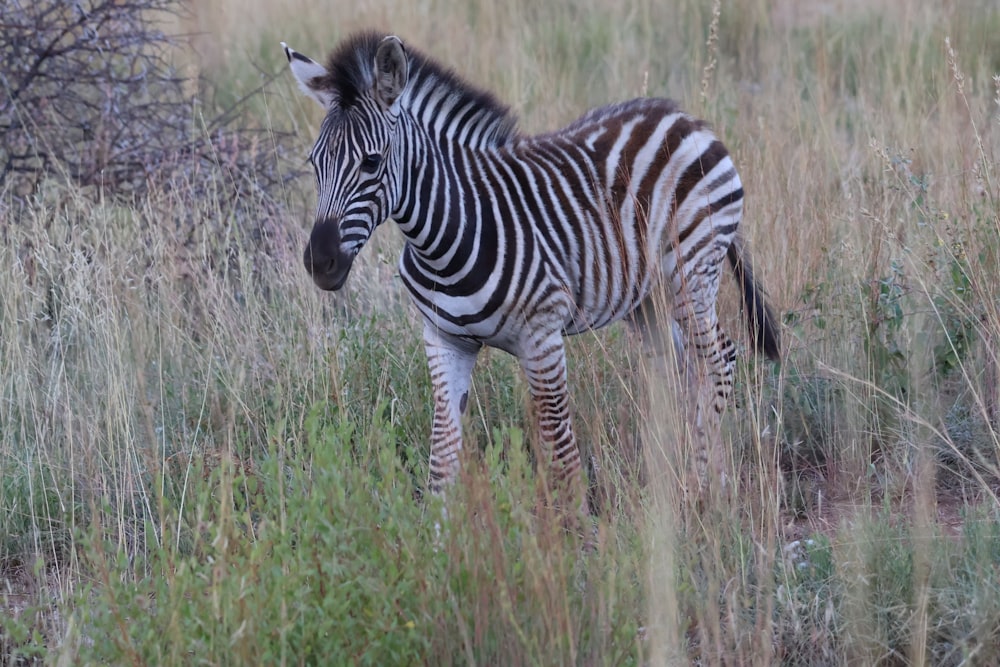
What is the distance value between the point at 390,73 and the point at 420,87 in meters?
0.29

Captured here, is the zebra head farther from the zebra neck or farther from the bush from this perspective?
the bush

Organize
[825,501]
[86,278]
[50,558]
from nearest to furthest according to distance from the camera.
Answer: [50,558] < [825,501] < [86,278]

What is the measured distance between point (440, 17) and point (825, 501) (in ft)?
24.0

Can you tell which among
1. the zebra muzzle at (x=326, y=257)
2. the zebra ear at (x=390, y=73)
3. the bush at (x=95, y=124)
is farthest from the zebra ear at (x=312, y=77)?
the bush at (x=95, y=124)

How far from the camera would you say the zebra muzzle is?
12.0 ft

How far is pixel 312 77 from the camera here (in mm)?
4012

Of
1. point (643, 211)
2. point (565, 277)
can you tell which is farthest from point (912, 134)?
point (565, 277)

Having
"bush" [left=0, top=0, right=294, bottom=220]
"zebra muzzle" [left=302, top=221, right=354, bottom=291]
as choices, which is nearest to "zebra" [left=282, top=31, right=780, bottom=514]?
"zebra muzzle" [left=302, top=221, right=354, bottom=291]

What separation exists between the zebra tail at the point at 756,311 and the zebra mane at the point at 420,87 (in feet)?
3.87

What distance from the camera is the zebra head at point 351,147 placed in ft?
12.2

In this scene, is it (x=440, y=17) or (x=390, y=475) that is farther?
(x=440, y=17)

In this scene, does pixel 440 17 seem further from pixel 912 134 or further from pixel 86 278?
pixel 86 278

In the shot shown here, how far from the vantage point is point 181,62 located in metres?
9.39

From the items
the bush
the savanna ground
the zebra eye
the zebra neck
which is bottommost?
the savanna ground
